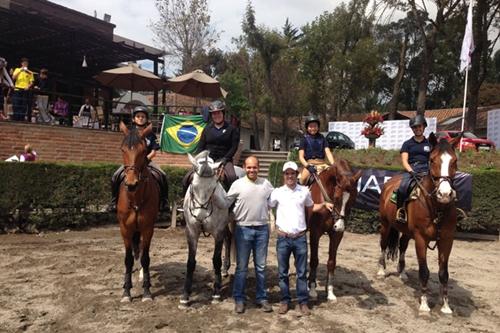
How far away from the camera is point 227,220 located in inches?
242

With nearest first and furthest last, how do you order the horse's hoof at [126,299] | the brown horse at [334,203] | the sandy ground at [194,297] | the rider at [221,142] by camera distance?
1. the sandy ground at [194,297]
2. the brown horse at [334,203]
3. the horse's hoof at [126,299]
4. the rider at [221,142]

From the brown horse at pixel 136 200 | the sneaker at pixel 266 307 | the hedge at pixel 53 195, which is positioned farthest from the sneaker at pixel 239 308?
the hedge at pixel 53 195

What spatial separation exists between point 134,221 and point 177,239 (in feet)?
17.4

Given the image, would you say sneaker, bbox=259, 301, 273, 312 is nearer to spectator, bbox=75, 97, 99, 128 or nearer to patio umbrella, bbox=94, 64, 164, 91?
spectator, bbox=75, 97, 99, 128

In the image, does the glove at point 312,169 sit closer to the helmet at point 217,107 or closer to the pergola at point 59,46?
the helmet at point 217,107

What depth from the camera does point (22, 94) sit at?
14281mm

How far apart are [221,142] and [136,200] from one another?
1616 mm

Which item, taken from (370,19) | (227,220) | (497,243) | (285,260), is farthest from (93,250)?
(370,19)

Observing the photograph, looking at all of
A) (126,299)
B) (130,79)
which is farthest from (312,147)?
(130,79)

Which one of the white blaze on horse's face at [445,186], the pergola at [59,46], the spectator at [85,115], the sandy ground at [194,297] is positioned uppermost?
the pergola at [59,46]

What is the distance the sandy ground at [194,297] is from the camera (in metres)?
5.38

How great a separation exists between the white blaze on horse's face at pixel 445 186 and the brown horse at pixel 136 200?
3.94 meters

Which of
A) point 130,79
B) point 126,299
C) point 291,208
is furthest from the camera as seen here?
point 130,79

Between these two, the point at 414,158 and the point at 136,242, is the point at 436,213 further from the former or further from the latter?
the point at 136,242
